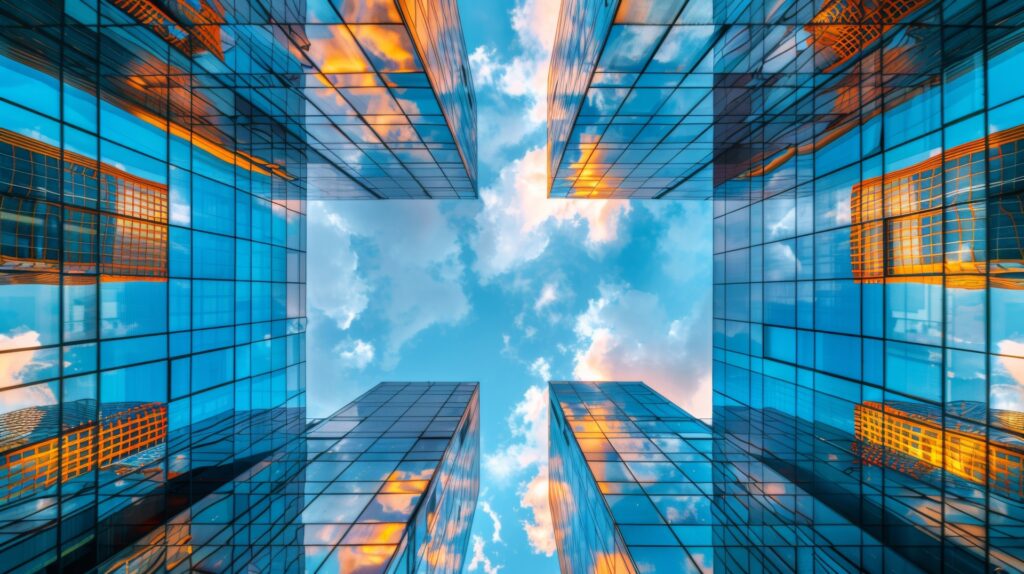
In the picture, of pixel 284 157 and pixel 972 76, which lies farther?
pixel 284 157

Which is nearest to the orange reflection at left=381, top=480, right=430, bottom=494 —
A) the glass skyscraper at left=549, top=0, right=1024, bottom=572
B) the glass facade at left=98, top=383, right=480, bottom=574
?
the glass facade at left=98, top=383, right=480, bottom=574

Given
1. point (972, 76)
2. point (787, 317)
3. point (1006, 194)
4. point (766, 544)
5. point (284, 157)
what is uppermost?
point (284, 157)

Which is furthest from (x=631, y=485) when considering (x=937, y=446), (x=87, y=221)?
(x=87, y=221)

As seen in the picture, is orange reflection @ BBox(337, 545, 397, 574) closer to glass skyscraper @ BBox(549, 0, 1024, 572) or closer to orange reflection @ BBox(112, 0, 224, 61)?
glass skyscraper @ BBox(549, 0, 1024, 572)

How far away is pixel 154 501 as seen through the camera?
11.6 metres

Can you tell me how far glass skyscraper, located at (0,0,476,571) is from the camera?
372 inches

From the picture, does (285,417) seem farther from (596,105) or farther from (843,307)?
(843,307)

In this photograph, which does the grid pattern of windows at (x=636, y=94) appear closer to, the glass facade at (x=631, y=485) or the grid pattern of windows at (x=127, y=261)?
the grid pattern of windows at (x=127, y=261)

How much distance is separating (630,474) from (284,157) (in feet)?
75.0

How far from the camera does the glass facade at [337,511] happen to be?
967 cm

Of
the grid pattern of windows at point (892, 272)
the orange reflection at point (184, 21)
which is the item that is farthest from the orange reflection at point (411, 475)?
the orange reflection at point (184, 21)

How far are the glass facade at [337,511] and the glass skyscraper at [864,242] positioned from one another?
34.2 feet

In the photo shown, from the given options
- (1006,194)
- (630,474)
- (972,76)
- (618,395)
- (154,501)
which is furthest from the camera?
(618,395)

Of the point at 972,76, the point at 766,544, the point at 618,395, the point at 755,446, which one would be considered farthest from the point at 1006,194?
the point at 618,395
